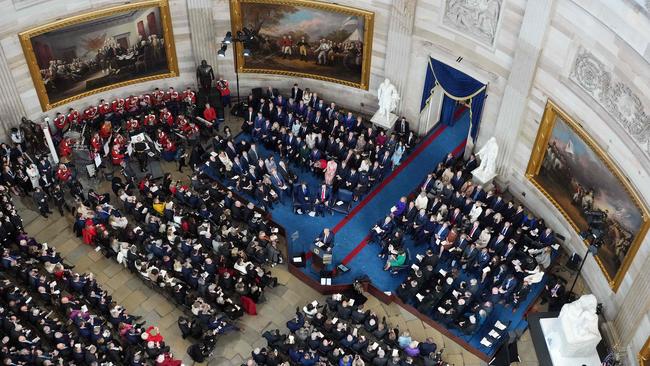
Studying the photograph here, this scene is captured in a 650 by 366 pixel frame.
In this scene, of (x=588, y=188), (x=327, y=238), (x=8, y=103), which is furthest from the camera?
(x=8, y=103)

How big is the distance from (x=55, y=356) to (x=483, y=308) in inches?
452

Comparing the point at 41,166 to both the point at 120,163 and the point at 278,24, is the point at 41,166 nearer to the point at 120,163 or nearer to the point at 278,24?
the point at 120,163

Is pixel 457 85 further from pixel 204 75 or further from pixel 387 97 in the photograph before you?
pixel 204 75

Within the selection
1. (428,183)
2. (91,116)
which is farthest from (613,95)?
(91,116)

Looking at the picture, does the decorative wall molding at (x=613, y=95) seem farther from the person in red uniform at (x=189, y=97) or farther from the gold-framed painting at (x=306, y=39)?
the person in red uniform at (x=189, y=97)

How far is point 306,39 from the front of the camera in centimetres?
2619

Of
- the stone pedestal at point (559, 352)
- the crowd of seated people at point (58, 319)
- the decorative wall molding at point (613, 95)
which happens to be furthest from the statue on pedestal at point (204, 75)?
the stone pedestal at point (559, 352)

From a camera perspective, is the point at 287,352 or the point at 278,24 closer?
the point at 287,352

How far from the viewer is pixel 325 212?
2428 centimetres

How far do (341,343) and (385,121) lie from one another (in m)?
9.11

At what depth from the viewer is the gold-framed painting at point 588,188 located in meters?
18.9

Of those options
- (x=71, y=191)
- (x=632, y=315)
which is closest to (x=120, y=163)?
(x=71, y=191)

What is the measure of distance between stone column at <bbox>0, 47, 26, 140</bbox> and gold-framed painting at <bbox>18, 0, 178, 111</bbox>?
0.71 m

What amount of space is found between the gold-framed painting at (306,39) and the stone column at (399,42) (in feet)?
2.53
